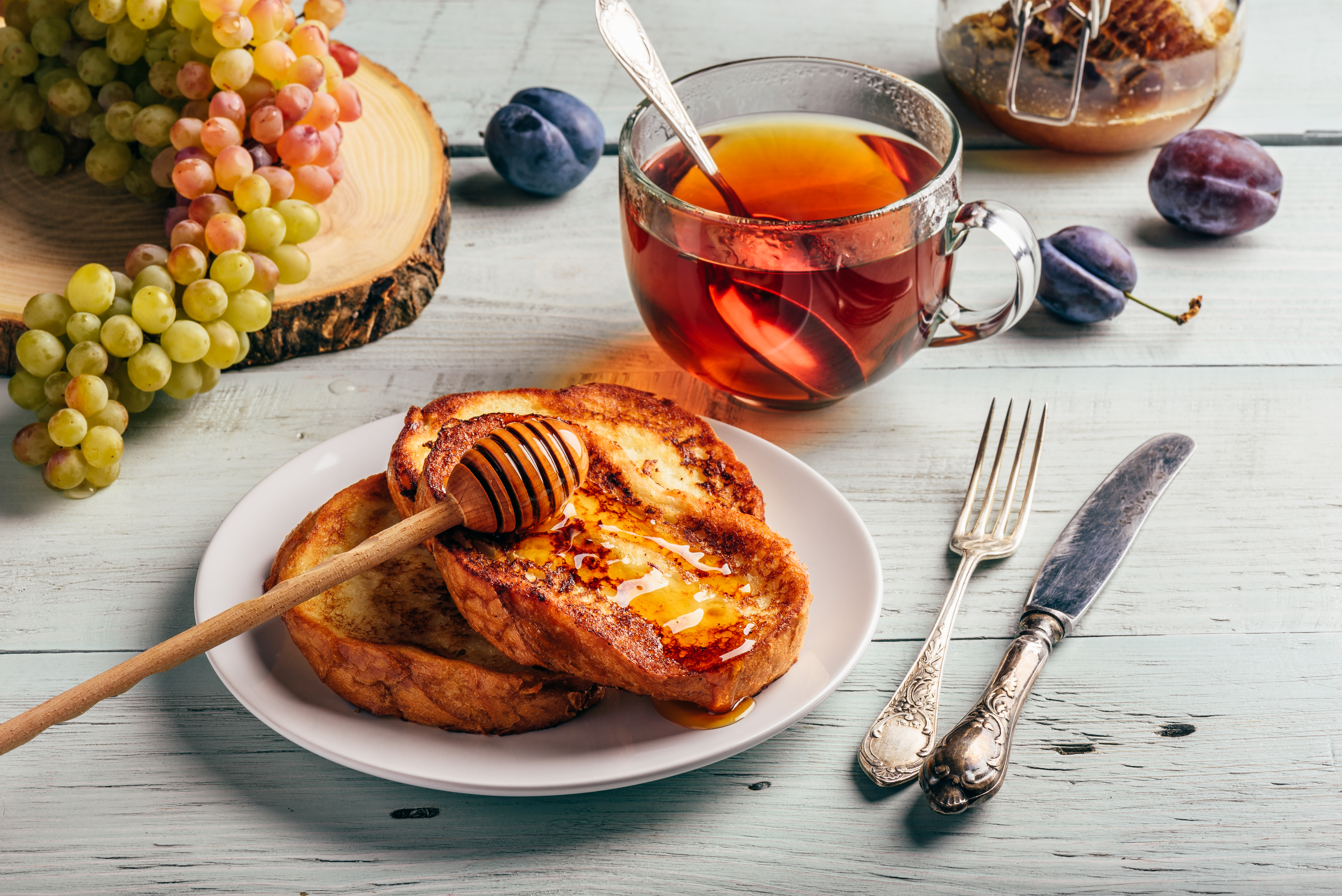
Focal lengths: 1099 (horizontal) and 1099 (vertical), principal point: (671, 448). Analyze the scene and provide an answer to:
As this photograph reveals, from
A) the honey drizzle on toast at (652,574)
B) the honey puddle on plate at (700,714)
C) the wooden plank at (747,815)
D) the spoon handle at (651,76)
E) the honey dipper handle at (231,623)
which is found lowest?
the wooden plank at (747,815)

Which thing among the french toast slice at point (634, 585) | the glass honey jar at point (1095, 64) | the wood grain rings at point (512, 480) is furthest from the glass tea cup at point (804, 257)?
the glass honey jar at point (1095, 64)

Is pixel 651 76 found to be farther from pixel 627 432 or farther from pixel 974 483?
pixel 974 483

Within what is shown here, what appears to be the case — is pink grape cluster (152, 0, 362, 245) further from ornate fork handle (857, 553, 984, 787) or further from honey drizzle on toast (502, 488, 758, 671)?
ornate fork handle (857, 553, 984, 787)

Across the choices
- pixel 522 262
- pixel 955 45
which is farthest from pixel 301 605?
pixel 955 45

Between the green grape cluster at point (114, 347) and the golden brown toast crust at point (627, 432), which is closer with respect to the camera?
the golden brown toast crust at point (627, 432)

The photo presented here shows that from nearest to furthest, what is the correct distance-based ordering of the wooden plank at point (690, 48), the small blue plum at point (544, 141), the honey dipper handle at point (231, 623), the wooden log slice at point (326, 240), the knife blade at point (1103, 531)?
the honey dipper handle at point (231, 623)
the knife blade at point (1103, 531)
the wooden log slice at point (326, 240)
the small blue plum at point (544, 141)
the wooden plank at point (690, 48)

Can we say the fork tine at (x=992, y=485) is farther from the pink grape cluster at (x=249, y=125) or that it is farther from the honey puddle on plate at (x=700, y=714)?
the pink grape cluster at (x=249, y=125)

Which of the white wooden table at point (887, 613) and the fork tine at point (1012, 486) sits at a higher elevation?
the fork tine at point (1012, 486)

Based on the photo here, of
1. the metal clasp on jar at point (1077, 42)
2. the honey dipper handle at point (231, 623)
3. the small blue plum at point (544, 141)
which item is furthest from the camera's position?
the small blue plum at point (544, 141)
